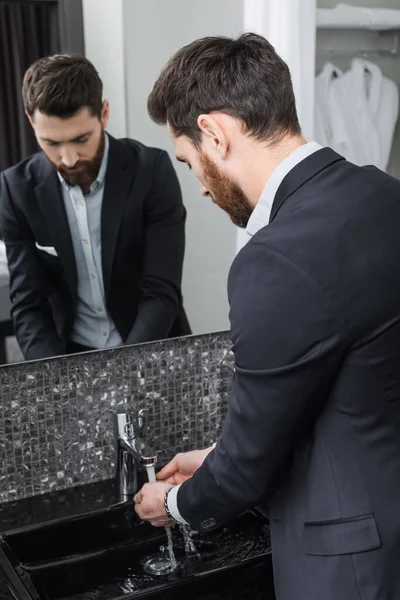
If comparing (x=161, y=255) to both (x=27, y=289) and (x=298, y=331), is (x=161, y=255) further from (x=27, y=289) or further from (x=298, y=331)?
(x=298, y=331)

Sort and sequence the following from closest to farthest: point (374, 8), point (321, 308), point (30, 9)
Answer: point (321, 308) → point (30, 9) → point (374, 8)

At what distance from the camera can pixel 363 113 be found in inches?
71.9

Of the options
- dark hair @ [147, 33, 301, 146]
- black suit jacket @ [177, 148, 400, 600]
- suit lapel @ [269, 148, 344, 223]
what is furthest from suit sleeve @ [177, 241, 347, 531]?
dark hair @ [147, 33, 301, 146]

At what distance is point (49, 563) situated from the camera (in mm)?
1422

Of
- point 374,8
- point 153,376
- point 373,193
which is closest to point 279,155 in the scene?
point 373,193

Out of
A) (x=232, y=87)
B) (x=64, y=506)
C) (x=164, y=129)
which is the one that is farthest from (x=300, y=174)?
(x=64, y=506)

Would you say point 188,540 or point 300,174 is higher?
point 300,174

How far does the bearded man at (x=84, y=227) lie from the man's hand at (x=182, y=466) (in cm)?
28

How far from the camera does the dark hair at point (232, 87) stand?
3.58 ft

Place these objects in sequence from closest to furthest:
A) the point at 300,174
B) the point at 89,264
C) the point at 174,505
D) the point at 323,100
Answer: the point at 300,174
the point at 174,505
the point at 89,264
the point at 323,100

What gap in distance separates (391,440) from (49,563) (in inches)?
28.5

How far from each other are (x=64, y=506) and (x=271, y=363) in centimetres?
73

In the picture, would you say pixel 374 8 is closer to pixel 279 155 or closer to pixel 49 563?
pixel 279 155

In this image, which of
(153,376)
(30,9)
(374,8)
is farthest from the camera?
(374,8)
